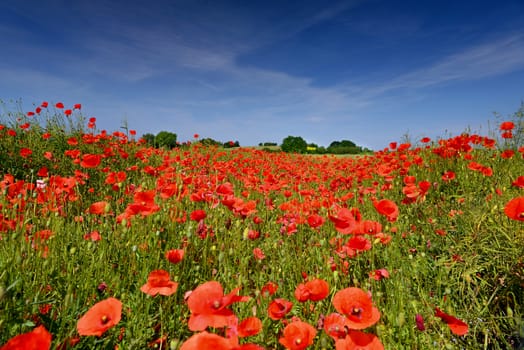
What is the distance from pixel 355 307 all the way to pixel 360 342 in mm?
120

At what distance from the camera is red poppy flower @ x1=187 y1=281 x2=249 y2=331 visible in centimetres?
103

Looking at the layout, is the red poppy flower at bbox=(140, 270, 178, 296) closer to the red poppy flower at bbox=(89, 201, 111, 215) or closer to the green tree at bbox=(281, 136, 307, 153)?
the red poppy flower at bbox=(89, 201, 111, 215)

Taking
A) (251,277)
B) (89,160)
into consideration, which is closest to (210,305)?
(251,277)

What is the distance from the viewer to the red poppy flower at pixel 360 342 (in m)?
1.05

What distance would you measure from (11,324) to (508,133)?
631 centimetres

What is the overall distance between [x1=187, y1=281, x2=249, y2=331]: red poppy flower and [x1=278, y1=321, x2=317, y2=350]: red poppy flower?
0.24 metres

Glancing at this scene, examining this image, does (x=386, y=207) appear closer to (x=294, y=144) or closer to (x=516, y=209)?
(x=516, y=209)

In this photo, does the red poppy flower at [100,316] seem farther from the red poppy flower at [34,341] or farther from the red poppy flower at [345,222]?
the red poppy flower at [345,222]

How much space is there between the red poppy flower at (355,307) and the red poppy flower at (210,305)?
414mm

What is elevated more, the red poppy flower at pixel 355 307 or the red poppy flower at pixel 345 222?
the red poppy flower at pixel 345 222

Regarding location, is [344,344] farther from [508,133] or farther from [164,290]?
[508,133]

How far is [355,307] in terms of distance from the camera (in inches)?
44.8


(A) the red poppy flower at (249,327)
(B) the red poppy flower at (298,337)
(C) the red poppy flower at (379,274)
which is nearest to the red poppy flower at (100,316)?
(A) the red poppy flower at (249,327)

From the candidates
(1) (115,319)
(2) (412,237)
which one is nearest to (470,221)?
(2) (412,237)
